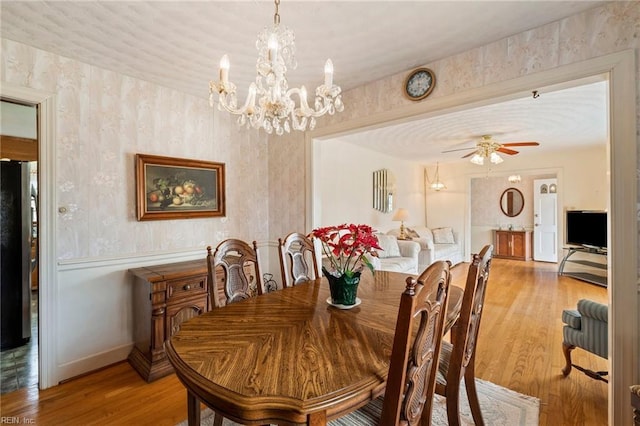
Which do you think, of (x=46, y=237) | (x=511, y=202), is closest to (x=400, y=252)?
(x=46, y=237)

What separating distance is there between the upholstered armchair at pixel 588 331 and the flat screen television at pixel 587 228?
12.7ft

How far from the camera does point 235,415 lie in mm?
852

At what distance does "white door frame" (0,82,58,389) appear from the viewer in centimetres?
213

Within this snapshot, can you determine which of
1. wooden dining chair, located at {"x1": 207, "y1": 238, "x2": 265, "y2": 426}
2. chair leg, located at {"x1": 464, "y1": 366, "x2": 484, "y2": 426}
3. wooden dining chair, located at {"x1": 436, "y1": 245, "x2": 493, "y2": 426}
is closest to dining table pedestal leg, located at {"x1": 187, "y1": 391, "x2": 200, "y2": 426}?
wooden dining chair, located at {"x1": 207, "y1": 238, "x2": 265, "y2": 426}

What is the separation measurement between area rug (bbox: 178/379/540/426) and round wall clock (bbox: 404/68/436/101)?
229 cm

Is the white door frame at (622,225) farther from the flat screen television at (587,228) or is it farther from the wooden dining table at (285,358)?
the flat screen television at (587,228)

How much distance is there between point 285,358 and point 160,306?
67.6 inches

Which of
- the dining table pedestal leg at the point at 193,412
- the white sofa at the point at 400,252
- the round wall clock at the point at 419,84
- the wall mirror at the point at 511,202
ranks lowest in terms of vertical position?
the dining table pedestal leg at the point at 193,412

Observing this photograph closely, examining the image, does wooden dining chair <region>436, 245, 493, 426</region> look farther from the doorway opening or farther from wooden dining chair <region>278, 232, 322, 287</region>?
the doorway opening

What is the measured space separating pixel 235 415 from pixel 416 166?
728cm

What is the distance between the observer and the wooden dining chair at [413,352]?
86 cm

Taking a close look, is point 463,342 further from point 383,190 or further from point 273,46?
point 383,190

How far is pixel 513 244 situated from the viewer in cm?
744

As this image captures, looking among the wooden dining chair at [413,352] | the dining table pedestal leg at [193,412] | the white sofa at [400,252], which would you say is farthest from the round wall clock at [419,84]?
the white sofa at [400,252]
